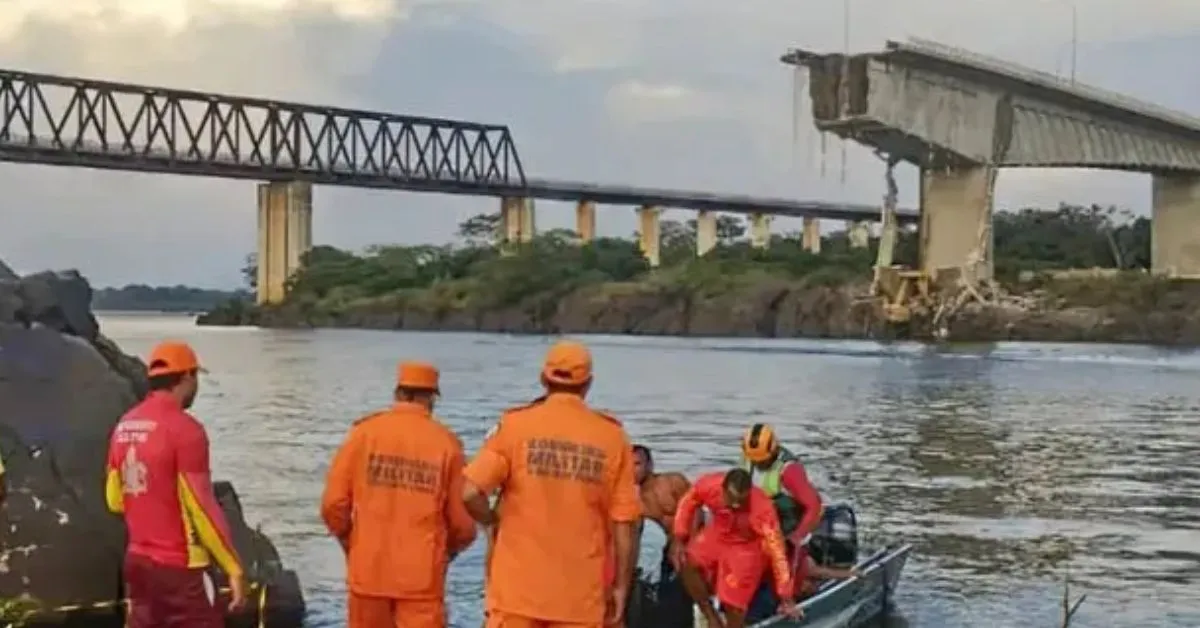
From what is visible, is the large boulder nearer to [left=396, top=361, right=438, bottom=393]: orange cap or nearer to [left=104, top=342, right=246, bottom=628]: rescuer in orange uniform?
[left=104, top=342, right=246, bottom=628]: rescuer in orange uniform

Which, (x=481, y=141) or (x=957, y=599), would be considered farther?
(x=481, y=141)

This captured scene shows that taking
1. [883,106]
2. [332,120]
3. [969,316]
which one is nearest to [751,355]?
[883,106]

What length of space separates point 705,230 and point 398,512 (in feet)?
529

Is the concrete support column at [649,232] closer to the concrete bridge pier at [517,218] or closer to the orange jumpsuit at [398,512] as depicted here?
the concrete bridge pier at [517,218]

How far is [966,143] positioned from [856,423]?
5246 cm

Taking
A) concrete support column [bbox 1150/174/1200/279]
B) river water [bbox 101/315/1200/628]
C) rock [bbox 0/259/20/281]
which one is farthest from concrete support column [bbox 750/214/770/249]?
rock [bbox 0/259/20/281]

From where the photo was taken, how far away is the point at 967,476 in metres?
30.6

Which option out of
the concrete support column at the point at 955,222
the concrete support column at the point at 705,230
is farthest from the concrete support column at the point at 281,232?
the concrete support column at the point at 955,222

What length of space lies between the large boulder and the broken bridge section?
76.5m

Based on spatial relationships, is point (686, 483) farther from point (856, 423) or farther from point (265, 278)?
point (265, 278)

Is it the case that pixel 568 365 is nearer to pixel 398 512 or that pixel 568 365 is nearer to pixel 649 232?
pixel 398 512

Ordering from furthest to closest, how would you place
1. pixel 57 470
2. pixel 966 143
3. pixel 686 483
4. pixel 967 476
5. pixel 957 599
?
pixel 966 143 → pixel 967 476 → pixel 957 599 → pixel 57 470 → pixel 686 483

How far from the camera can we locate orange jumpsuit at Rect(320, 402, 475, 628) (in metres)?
8.41

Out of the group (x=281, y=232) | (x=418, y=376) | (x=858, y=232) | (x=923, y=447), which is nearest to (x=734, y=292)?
(x=281, y=232)
